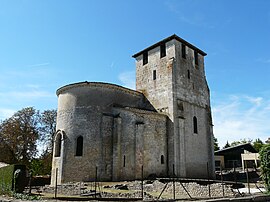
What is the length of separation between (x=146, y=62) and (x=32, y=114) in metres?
18.5

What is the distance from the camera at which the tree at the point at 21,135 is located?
3234cm

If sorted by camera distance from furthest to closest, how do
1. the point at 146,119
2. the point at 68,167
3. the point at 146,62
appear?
1. the point at 146,62
2. the point at 146,119
3. the point at 68,167

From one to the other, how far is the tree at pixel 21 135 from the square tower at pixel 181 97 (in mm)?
16807

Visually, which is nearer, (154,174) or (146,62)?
(154,174)

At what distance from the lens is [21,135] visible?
33.0 metres

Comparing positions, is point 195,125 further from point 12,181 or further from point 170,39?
point 12,181

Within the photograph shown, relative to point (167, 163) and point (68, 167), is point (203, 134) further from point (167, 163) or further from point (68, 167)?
point (68, 167)

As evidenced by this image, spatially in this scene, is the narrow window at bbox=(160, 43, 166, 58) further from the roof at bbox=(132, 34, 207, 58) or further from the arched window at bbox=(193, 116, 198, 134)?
the arched window at bbox=(193, 116, 198, 134)

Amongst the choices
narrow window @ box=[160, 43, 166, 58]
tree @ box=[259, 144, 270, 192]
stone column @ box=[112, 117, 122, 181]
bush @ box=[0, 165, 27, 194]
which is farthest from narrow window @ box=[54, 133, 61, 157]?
tree @ box=[259, 144, 270, 192]

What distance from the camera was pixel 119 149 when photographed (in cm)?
2108

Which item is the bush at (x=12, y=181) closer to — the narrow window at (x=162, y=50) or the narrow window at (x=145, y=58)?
the narrow window at (x=162, y=50)

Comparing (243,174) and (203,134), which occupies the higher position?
(203,134)

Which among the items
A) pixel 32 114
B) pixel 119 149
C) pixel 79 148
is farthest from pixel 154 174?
pixel 32 114

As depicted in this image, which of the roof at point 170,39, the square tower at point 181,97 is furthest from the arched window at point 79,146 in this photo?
the roof at point 170,39
